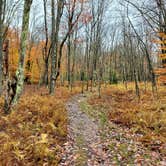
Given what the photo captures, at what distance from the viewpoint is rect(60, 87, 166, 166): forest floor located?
702 cm

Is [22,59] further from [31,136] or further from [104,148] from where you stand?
[104,148]

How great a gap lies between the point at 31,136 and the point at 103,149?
2.37 metres

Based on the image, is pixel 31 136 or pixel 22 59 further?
pixel 22 59

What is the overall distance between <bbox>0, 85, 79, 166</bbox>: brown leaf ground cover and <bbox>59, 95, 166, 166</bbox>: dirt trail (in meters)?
0.41

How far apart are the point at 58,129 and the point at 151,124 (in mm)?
4525

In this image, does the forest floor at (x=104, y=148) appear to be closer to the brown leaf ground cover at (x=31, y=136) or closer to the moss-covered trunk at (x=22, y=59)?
the brown leaf ground cover at (x=31, y=136)

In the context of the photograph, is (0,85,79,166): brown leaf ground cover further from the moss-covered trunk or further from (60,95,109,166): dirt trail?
the moss-covered trunk

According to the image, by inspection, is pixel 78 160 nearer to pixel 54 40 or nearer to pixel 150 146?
pixel 150 146

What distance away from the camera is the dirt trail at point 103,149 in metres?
6.96

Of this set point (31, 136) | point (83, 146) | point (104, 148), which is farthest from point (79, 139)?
point (31, 136)

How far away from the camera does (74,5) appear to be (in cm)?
2288

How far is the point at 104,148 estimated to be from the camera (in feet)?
26.6

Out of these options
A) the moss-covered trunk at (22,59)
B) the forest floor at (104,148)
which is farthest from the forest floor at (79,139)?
the moss-covered trunk at (22,59)

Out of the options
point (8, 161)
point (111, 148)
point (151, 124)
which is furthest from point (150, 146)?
point (8, 161)
